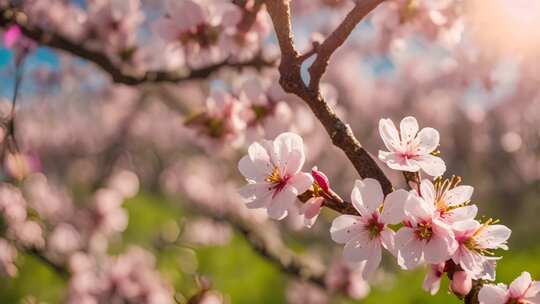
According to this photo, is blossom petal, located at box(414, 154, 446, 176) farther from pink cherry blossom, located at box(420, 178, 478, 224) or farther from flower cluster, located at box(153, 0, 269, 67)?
flower cluster, located at box(153, 0, 269, 67)

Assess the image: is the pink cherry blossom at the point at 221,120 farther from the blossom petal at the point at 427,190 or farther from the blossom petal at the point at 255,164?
the blossom petal at the point at 427,190

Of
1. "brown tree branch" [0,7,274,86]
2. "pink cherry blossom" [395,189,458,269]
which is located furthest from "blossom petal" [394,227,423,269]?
"brown tree branch" [0,7,274,86]

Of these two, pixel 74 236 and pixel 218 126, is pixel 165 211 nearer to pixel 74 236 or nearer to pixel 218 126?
pixel 74 236

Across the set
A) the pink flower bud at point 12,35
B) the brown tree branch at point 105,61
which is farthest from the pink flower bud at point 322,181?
the pink flower bud at point 12,35

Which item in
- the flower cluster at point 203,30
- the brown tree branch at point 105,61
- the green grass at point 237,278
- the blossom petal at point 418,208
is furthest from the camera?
the green grass at point 237,278

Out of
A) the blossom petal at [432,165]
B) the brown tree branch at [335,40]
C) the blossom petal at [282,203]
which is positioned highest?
the brown tree branch at [335,40]

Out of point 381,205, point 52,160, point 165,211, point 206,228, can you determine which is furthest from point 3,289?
point 52,160
